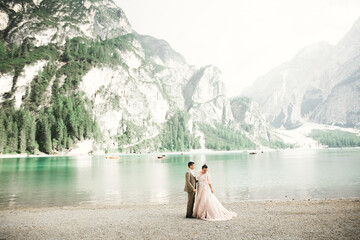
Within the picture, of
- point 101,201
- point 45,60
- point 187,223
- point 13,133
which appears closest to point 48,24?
point 45,60

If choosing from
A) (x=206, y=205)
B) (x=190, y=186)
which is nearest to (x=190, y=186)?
(x=190, y=186)

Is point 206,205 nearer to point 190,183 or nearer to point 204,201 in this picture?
point 204,201

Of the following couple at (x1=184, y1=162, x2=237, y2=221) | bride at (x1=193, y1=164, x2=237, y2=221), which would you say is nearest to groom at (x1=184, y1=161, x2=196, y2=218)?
couple at (x1=184, y1=162, x2=237, y2=221)

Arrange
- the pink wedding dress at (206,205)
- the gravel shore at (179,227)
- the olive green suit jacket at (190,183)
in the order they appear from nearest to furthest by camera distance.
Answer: the gravel shore at (179,227) < the pink wedding dress at (206,205) < the olive green suit jacket at (190,183)

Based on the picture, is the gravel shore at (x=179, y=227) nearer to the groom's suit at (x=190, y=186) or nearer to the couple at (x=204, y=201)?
the couple at (x=204, y=201)

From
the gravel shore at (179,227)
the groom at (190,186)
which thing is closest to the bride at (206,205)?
the groom at (190,186)

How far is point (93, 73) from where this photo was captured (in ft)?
600

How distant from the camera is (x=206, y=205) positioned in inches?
595

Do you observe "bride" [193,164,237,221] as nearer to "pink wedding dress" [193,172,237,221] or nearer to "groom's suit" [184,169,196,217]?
"pink wedding dress" [193,172,237,221]

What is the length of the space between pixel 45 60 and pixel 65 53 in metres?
24.8

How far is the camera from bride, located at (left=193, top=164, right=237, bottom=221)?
1491 centimetres

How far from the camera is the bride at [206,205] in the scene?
14914 millimetres

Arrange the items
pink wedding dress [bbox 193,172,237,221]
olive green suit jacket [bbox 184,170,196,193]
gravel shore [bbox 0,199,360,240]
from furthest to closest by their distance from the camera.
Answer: olive green suit jacket [bbox 184,170,196,193], pink wedding dress [bbox 193,172,237,221], gravel shore [bbox 0,199,360,240]

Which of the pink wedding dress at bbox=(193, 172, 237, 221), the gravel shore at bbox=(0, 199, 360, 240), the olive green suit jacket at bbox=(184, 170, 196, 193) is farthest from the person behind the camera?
the olive green suit jacket at bbox=(184, 170, 196, 193)
